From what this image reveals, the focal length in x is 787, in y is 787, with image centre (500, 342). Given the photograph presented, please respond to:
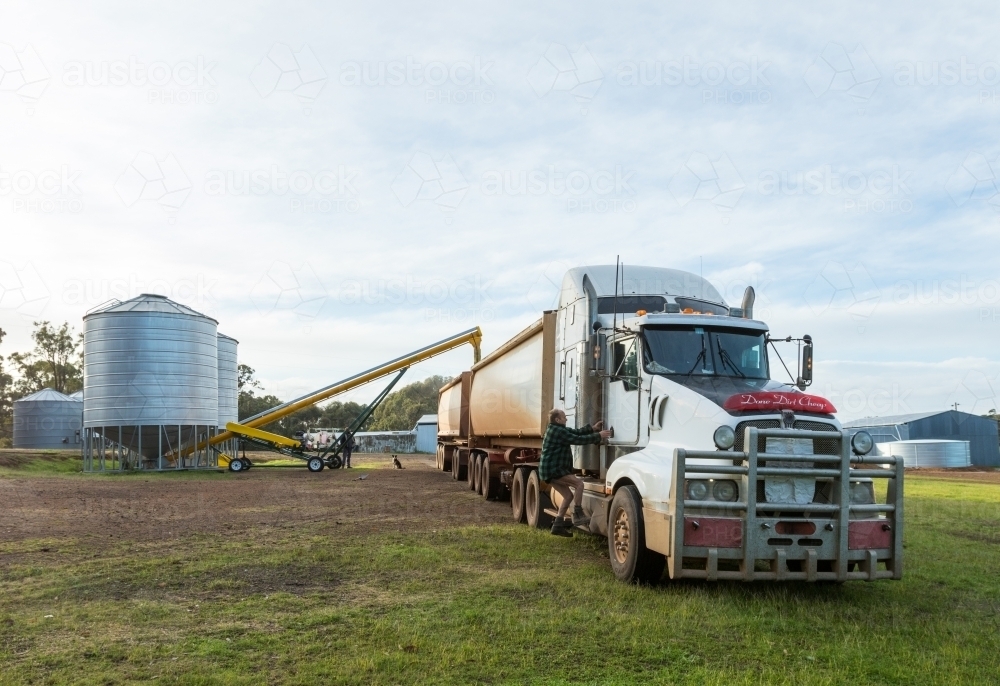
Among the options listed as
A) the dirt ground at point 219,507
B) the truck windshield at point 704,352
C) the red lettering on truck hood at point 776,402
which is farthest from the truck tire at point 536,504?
the red lettering on truck hood at point 776,402

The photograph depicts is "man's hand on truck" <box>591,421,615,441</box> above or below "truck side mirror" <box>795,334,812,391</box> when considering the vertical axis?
below

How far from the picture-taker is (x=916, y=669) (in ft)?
18.0

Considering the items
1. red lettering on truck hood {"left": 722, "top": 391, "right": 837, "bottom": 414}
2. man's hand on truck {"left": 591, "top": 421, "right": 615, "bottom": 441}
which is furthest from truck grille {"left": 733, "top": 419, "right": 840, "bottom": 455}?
man's hand on truck {"left": 591, "top": 421, "right": 615, "bottom": 441}

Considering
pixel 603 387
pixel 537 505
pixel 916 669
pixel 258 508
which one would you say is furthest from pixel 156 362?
pixel 916 669

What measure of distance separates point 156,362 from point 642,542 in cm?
2602

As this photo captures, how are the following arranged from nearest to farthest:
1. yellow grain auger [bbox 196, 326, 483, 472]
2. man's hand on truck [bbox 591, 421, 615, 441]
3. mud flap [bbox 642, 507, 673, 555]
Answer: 1. mud flap [bbox 642, 507, 673, 555]
2. man's hand on truck [bbox 591, 421, 615, 441]
3. yellow grain auger [bbox 196, 326, 483, 472]

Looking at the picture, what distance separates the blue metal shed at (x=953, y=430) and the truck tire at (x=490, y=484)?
157 feet

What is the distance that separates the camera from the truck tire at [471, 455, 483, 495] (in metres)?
19.4

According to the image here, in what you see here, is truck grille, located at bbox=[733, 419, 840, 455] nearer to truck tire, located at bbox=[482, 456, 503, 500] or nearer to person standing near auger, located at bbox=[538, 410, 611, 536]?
person standing near auger, located at bbox=[538, 410, 611, 536]

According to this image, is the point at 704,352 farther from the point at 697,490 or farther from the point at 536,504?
the point at 536,504

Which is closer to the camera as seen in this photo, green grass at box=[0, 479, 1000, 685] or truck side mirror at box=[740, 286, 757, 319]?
green grass at box=[0, 479, 1000, 685]

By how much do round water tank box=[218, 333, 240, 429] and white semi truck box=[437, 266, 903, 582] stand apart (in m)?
28.9

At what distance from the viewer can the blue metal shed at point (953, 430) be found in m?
57.8

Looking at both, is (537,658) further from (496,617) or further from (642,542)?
(642,542)
